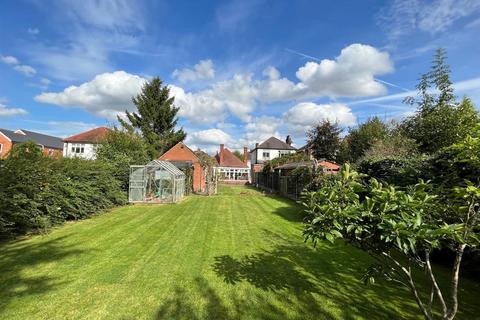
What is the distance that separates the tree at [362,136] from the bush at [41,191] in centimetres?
2192

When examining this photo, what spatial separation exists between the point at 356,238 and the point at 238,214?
10704mm

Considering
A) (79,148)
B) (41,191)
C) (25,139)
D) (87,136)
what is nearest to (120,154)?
(41,191)

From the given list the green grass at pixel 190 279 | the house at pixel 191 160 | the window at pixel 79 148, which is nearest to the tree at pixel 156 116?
the house at pixel 191 160

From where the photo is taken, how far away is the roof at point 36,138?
146 feet

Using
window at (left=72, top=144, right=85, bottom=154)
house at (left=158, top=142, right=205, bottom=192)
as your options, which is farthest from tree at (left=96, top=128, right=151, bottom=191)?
window at (left=72, top=144, right=85, bottom=154)

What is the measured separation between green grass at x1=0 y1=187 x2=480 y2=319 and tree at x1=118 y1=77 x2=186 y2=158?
94.2ft

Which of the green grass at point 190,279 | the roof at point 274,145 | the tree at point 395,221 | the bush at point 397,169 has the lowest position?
the green grass at point 190,279

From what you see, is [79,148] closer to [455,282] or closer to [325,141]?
[325,141]

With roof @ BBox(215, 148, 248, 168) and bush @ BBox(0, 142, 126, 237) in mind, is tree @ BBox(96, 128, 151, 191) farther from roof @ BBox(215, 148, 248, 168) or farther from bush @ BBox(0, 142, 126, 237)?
roof @ BBox(215, 148, 248, 168)

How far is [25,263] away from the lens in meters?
6.49

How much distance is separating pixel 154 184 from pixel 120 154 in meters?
3.33

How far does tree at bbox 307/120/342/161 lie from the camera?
2775cm

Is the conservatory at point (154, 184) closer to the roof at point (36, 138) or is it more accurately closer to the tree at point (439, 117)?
the tree at point (439, 117)

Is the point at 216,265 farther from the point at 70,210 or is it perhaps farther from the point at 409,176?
the point at 70,210
